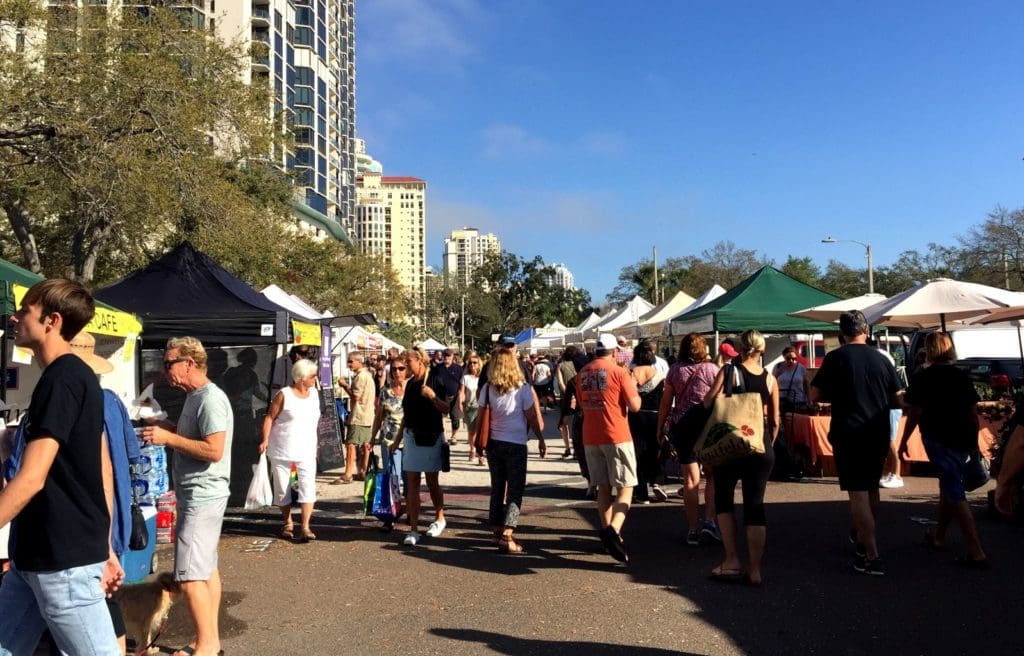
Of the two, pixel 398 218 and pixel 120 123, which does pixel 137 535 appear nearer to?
pixel 120 123

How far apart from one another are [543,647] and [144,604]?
2176 mm

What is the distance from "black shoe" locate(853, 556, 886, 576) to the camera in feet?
19.7

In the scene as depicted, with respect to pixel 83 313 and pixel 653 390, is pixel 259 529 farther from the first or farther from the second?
pixel 83 313

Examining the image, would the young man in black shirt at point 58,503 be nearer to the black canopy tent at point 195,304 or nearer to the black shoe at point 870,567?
the black shoe at point 870,567

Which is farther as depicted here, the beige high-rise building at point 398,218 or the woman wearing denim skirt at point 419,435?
the beige high-rise building at point 398,218

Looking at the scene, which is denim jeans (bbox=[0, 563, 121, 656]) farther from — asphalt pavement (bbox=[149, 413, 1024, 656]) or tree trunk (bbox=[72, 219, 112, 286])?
tree trunk (bbox=[72, 219, 112, 286])

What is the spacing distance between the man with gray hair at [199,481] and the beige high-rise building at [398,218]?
171 m

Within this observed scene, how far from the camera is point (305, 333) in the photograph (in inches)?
436

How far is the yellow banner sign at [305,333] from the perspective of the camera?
35.1 feet

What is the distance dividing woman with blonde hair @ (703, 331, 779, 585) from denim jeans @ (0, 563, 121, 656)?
4194mm

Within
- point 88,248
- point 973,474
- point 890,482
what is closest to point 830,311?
point 890,482

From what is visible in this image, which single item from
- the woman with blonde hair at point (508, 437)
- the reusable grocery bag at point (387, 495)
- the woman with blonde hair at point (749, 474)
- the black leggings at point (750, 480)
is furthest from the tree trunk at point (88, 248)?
the black leggings at point (750, 480)

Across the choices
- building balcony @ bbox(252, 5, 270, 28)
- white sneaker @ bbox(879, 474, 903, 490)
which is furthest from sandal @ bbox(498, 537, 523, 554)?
building balcony @ bbox(252, 5, 270, 28)

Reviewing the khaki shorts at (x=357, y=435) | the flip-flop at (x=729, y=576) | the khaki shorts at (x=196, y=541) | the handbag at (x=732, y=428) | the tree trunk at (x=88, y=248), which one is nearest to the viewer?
the khaki shorts at (x=196, y=541)
